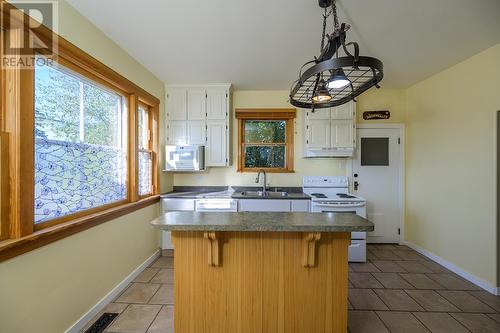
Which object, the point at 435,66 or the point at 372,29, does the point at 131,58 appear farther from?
the point at 435,66

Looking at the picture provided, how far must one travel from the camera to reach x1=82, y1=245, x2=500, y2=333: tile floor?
1926 millimetres

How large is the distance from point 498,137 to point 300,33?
8.08 feet

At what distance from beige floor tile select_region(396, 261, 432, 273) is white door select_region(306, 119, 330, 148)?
6.59 ft

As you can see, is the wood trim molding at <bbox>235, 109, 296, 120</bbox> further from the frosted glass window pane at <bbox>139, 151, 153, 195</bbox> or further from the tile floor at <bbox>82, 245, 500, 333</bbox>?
the tile floor at <bbox>82, 245, 500, 333</bbox>

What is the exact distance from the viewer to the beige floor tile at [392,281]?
2.55m

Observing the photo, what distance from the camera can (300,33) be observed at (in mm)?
2217

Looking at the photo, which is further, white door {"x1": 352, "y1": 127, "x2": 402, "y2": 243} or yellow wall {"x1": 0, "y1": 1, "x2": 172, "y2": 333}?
white door {"x1": 352, "y1": 127, "x2": 402, "y2": 243}

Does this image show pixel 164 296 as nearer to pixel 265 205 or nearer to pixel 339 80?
pixel 265 205

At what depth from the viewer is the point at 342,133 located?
11.7ft

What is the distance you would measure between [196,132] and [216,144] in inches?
15.2

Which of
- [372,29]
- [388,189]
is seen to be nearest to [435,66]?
[372,29]

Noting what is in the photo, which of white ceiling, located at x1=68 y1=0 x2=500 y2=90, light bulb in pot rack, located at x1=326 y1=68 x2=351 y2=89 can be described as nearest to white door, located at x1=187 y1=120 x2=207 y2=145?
→ white ceiling, located at x1=68 y1=0 x2=500 y2=90

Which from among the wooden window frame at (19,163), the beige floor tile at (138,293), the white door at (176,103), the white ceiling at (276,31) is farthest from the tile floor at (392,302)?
the white ceiling at (276,31)

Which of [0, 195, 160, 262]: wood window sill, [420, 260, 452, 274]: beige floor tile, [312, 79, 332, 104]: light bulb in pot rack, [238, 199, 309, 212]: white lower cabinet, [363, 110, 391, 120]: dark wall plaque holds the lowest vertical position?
[420, 260, 452, 274]: beige floor tile
